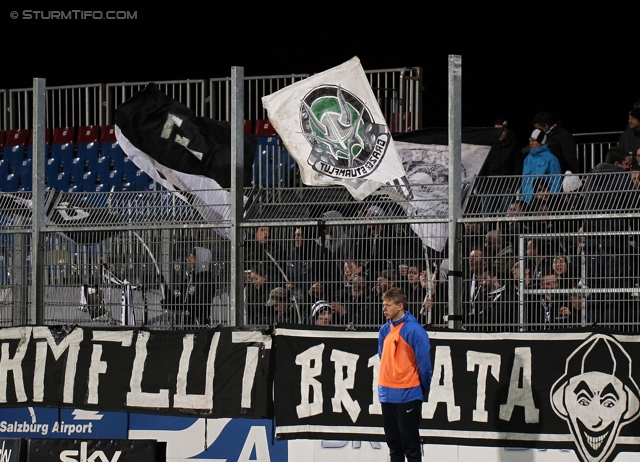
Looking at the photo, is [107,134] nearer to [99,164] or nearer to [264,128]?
[99,164]

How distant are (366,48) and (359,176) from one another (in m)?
11.5

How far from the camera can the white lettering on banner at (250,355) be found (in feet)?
32.7

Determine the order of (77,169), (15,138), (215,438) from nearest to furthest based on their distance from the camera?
1. (215,438)
2. (77,169)
3. (15,138)

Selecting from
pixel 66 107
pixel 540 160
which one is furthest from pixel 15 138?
pixel 540 160

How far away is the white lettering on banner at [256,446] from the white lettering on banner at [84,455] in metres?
1.30

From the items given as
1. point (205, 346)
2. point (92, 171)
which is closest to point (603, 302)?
point (205, 346)

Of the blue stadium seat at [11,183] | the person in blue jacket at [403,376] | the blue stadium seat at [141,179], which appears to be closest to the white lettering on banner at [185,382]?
the person in blue jacket at [403,376]

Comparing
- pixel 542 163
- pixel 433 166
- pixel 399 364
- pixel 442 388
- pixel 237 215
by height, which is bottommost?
pixel 442 388

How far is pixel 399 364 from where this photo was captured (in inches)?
351

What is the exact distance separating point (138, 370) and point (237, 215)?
173 centimetres

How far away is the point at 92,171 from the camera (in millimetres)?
18062

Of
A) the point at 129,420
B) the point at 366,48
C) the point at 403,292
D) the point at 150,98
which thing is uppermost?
the point at 366,48

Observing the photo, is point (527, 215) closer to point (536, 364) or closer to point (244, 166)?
point (536, 364)

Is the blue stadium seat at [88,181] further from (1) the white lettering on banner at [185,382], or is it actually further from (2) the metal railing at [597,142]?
(1) the white lettering on banner at [185,382]
